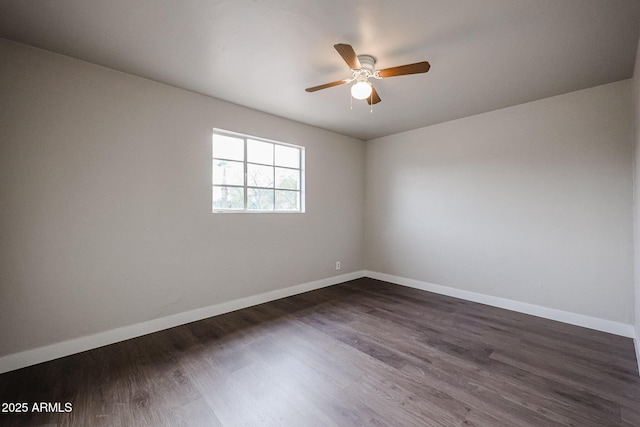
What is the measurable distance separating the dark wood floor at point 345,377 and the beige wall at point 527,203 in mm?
519

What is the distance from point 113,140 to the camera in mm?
2406

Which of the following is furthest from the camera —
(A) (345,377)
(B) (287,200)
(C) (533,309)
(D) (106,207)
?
(B) (287,200)

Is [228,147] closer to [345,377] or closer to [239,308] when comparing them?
[239,308]

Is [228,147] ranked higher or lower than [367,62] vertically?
lower

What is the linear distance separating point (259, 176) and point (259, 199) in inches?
12.1

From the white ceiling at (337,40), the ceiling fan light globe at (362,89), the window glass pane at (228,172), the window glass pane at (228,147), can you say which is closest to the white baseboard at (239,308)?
the window glass pane at (228,172)

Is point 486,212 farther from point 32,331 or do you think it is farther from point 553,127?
point 32,331

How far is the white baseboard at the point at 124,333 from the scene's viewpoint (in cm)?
202

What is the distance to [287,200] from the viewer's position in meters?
3.85

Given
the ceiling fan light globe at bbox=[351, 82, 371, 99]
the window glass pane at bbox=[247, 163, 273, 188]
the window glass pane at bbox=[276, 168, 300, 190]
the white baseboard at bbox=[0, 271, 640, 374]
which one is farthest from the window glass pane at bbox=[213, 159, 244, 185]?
the ceiling fan light globe at bbox=[351, 82, 371, 99]

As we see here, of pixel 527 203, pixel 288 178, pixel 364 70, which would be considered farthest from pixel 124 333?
pixel 527 203

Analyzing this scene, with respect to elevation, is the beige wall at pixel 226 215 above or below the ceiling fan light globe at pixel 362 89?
below

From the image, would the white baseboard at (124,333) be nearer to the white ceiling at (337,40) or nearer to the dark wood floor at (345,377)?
the dark wood floor at (345,377)

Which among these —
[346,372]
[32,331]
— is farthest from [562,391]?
[32,331]
